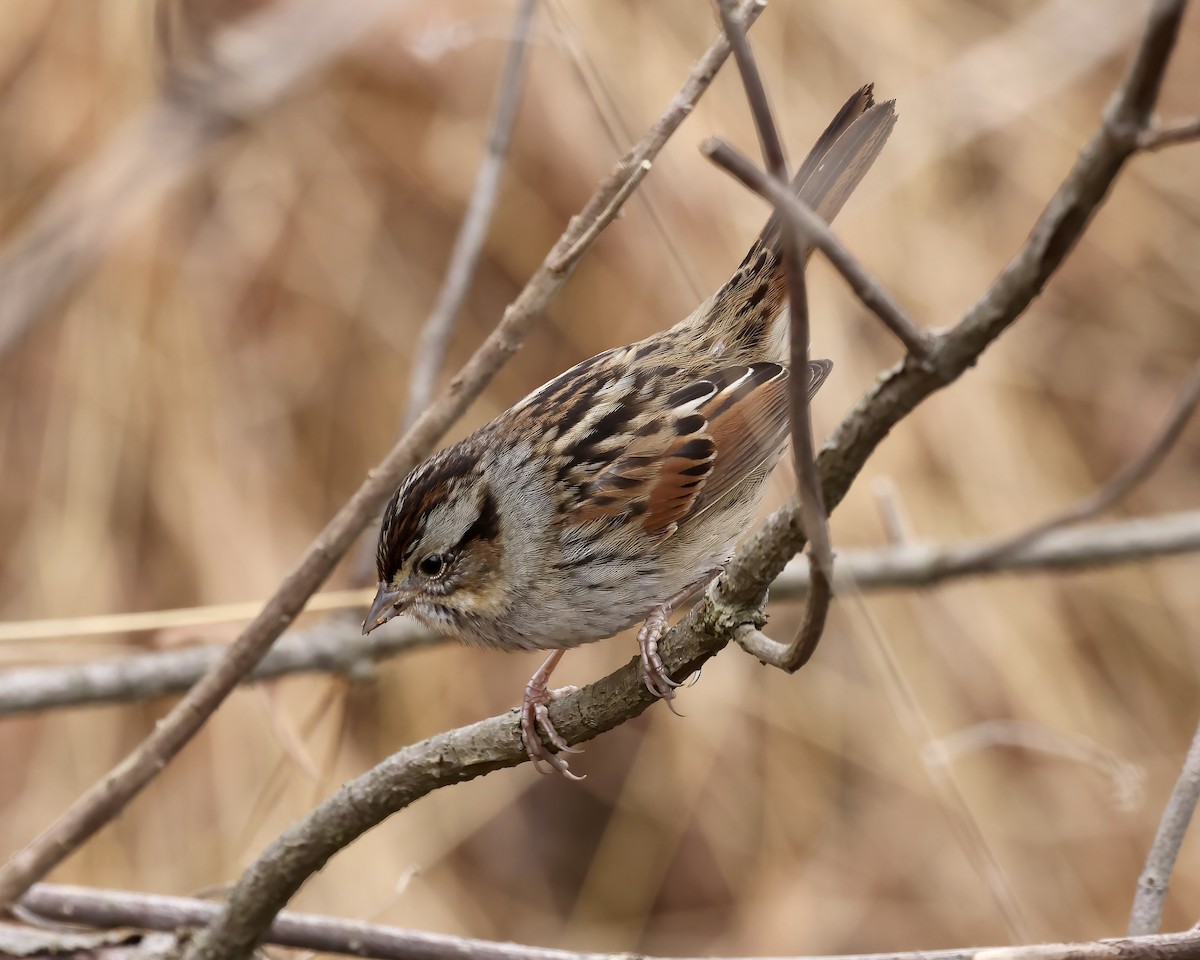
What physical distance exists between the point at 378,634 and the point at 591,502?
1174 mm

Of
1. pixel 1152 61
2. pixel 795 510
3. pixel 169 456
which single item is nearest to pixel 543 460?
pixel 795 510

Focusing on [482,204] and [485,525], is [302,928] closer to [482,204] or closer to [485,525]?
[485,525]

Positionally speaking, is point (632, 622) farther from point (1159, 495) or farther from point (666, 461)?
point (1159, 495)

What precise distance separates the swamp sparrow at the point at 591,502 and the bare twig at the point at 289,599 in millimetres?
287

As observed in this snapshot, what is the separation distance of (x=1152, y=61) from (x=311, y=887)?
4.21 m

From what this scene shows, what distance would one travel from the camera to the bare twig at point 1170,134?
0.85 meters

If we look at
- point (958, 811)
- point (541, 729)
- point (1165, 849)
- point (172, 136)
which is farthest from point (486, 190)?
point (1165, 849)

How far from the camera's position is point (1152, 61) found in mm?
850

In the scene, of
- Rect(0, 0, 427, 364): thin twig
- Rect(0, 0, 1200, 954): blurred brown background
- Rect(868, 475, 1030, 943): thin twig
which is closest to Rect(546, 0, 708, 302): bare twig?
Rect(0, 0, 427, 364): thin twig

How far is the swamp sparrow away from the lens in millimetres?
2240

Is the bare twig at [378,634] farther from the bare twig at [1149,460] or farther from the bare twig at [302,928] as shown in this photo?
the bare twig at [1149,460]

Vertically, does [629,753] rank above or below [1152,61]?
above

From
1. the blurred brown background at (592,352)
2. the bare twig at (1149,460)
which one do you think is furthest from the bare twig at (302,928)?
the blurred brown background at (592,352)

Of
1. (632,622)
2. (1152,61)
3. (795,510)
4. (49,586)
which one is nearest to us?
(1152,61)
